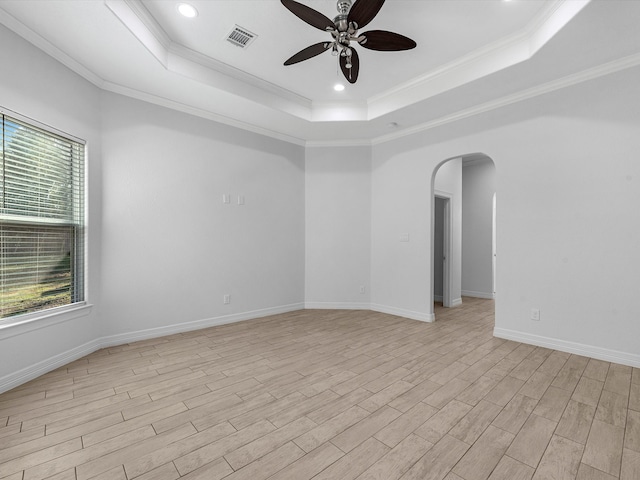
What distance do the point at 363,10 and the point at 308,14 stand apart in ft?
1.33

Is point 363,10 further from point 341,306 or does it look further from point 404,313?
point 341,306

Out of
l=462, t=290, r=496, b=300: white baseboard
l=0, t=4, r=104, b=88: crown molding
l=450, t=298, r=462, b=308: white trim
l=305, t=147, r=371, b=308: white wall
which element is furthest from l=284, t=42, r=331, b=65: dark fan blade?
l=462, t=290, r=496, b=300: white baseboard

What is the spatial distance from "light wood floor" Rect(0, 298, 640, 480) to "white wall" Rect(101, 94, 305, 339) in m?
0.68

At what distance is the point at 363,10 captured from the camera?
2.25 meters

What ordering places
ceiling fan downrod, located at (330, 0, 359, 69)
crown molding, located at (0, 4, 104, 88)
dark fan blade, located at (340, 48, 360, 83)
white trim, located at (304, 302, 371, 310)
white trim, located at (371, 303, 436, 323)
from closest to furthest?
ceiling fan downrod, located at (330, 0, 359, 69), crown molding, located at (0, 4, 104, 88), dark fan blade, located at (340, 48, 360, 83), white trim, located at (371, 303, 436, 323), white trim, located at (304, 302, 371, 310)

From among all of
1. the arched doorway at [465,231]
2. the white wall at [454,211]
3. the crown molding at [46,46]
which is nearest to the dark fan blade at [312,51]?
the crown molding at [46,46]

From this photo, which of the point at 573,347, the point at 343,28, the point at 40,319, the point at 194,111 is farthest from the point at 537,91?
the point at 40,319

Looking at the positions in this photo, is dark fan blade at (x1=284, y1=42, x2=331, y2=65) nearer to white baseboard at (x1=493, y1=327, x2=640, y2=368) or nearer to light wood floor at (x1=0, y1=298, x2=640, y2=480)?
light wood floor at (x1=0, y1=298, x2=640, y2=480)

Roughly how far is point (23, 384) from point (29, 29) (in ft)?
10.1

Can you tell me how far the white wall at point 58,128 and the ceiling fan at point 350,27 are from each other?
2.33 m

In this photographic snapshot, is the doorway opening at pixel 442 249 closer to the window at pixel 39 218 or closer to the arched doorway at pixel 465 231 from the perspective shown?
the arched doorway at pixel 465 231

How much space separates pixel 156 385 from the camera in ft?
8.73

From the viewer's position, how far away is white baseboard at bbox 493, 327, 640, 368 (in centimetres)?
305

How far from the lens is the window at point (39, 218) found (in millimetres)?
2609
